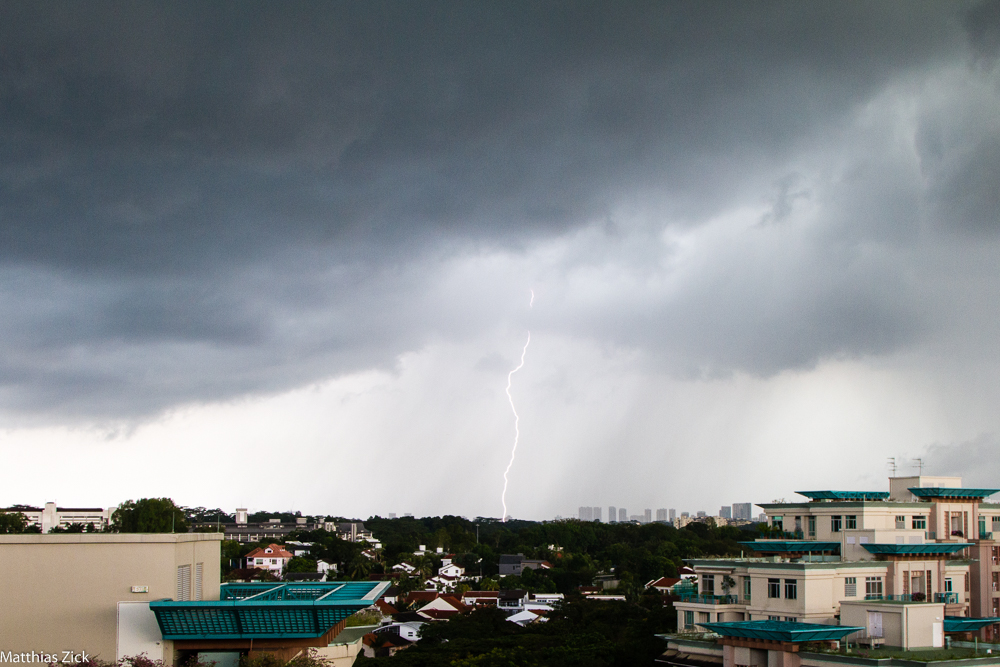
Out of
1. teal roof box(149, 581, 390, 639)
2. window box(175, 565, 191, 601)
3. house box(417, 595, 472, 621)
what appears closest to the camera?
teal roof box(149, 581, 390, 639)

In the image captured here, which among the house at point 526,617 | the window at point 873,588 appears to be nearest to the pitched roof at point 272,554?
the house at point 526,617

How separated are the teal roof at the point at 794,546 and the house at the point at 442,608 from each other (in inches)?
1576

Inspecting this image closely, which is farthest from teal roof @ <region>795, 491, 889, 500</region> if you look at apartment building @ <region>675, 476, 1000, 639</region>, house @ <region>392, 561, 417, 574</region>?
house @ <region>392, 561, 417, 574</region>

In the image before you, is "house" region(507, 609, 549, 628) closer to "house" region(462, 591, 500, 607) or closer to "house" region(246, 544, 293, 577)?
"house" region(462, 591, 500, 607)

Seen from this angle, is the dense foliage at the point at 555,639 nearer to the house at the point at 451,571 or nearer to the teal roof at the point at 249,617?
the teal roof at the point at 249,617

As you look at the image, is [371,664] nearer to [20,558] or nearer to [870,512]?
[870,512]

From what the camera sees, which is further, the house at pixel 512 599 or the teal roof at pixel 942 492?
the house at pixel 512 599

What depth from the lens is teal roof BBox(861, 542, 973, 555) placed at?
4825 cm

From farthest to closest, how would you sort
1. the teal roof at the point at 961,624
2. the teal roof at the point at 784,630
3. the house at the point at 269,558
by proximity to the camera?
the house at the point at 269,558 → the teal roof at the point at 961,624 → the teal roof at the point at 784,630

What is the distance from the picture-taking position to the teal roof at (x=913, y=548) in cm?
4825

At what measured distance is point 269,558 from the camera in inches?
5359

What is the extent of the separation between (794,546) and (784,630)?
14311mm

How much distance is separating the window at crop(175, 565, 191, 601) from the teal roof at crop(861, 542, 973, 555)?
126 ft

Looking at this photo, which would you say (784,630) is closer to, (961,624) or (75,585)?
(961,624)
